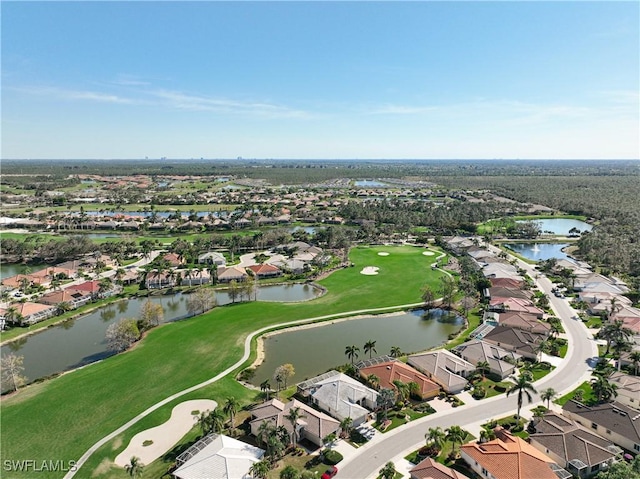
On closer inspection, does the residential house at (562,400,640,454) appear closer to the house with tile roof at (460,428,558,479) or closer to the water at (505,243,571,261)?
the house with tile roof at (460,428,558,479)

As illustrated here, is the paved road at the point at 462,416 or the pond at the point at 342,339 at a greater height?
the paved road at the point at 462,416

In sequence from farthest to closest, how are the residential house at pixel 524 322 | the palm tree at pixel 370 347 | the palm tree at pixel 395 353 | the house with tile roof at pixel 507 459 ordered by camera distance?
the residential house at pixel 524 322 < the palm tree at pixel 395 353 < the palm tree at pixel 370 347 < the house with tile roof at pixel 507 459

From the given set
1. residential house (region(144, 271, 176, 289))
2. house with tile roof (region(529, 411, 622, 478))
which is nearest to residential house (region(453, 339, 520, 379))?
house with tile roof (region(529, 411, 622, 478))

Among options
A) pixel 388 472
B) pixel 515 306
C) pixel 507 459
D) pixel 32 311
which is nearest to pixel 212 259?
pixel 32 311

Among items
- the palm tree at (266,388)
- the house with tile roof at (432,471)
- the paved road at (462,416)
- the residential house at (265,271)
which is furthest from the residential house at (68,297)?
the house with tile roof at (432,471)

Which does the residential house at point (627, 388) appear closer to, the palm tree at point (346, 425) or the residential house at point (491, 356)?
the residential house at point (491, 356)

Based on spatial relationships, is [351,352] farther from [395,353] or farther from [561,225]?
[561,225]
